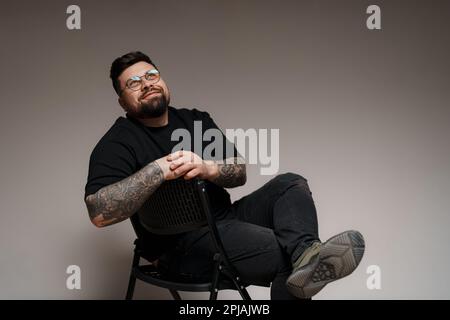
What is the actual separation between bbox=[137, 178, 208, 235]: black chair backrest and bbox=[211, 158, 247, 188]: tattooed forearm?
17 centimetres

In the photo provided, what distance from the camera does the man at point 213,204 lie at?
154cm

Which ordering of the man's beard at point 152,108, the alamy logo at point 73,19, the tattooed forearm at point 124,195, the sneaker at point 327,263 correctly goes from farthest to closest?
the alamy logo at point 73,19, the man's beard at point 152,108, the tattooed forearm at point 124,195, the sneaker at point 327,263

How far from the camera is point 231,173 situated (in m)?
1.88

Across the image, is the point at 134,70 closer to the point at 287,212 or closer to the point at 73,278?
the point at 287,212

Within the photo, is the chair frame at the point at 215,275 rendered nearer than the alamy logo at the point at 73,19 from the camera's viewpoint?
Yes

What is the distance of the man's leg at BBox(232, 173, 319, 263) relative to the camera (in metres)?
1.63

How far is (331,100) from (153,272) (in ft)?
4.42

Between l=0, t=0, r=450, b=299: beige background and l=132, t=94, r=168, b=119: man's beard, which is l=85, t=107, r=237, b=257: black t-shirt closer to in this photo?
l=132, t=94, r=168, b=119: man's beard

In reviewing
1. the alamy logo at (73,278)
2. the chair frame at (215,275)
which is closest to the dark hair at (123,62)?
the chair frame at (215,275)

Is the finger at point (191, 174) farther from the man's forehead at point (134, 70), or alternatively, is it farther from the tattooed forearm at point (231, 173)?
the man's forehead at point (134, 70)

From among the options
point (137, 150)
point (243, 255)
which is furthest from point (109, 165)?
point (243, 255)

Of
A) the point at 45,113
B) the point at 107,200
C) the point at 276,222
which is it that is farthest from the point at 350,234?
the point at 45,113

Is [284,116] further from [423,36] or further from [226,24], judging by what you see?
[423,36]

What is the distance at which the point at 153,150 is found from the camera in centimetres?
191
